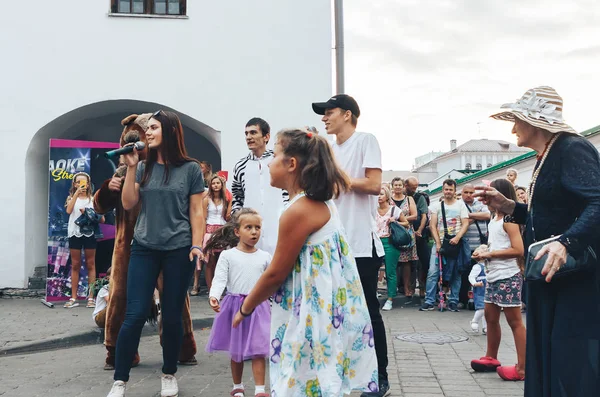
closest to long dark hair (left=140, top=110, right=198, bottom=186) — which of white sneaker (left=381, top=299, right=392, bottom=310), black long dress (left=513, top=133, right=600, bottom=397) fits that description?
black long dress (left=513, top=133, right=600, bottom=397)

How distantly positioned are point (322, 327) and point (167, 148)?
2444 mm

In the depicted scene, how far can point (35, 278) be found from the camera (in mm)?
11773

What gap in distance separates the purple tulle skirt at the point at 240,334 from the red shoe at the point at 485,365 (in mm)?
1839

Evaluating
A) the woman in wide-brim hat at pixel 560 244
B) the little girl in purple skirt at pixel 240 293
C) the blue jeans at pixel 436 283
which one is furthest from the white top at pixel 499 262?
the blue jeans at pixel 436 283

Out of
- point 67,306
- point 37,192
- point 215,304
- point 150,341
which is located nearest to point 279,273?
point 215,304

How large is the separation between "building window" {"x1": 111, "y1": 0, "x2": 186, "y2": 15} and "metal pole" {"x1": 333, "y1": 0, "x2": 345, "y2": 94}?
265cm

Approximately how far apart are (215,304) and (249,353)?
0.56 meters

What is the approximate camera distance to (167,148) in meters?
5.26

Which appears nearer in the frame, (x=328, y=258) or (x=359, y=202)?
(x=328, y=258)

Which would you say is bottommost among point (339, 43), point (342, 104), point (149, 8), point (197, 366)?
point (197, 366)

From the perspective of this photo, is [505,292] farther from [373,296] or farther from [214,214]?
[214,214]

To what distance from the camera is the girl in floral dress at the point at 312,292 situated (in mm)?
3318

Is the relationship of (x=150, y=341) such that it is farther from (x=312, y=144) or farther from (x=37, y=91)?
(x=37, y=91)

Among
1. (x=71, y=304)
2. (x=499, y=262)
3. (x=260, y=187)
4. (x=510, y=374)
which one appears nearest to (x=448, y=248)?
(x=499, y=262)
